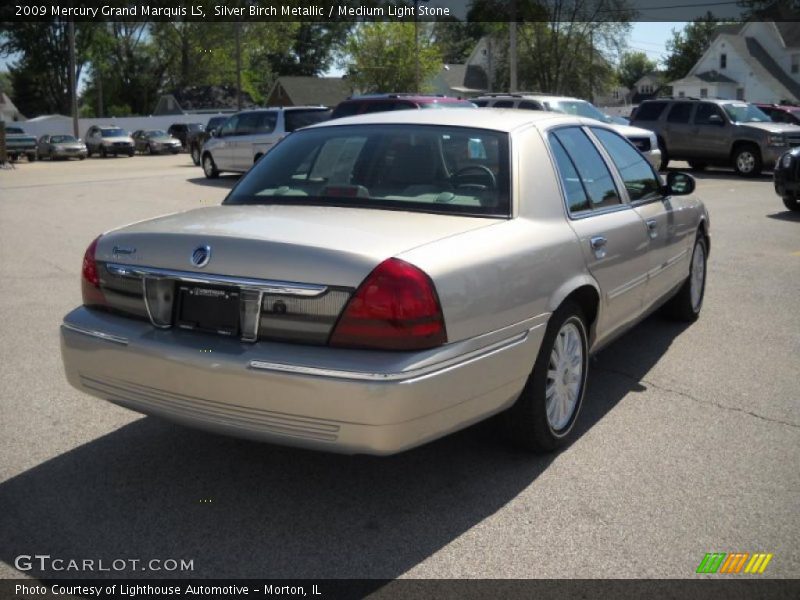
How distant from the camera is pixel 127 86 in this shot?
273 ft

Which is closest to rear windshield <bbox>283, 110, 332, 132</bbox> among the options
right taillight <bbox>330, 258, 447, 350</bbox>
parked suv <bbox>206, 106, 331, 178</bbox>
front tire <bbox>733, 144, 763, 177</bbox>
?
parked suv <bbox>206, 106, 331, 178</bbox>

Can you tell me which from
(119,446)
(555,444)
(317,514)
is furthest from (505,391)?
(119,446)

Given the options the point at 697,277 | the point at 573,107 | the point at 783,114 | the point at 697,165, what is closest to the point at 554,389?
the point at 697,277

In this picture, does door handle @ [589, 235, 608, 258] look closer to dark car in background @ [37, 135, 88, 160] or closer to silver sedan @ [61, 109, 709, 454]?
silver sedan @ [61, 109, 709, 454]

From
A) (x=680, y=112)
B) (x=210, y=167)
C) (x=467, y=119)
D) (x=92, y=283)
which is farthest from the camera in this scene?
(x=210, y=167)

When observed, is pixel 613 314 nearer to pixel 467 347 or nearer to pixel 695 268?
pixel 467 347

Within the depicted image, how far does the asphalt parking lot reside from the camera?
11.1 feet

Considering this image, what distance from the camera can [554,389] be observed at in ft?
14.2

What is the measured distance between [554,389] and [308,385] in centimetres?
146

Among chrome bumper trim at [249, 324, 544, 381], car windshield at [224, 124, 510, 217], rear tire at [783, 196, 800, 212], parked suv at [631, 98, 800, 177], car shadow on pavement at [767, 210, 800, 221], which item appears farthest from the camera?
parked suv at [631, 98, 800, 177]

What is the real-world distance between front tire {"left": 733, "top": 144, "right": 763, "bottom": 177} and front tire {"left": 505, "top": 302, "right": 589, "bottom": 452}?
18533 mm

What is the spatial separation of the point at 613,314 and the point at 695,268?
229 cm

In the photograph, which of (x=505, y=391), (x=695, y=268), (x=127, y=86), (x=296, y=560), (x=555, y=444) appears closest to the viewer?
(x=296, y=560)

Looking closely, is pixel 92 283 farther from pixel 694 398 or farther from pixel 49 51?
pixel 49 51
